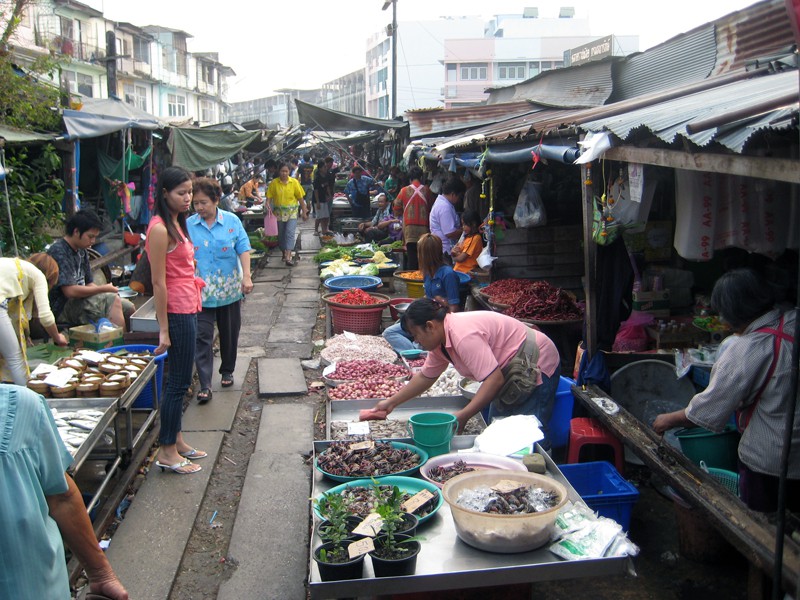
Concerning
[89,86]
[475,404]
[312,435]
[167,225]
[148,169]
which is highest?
[89,86]

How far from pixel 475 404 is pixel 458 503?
1.11 metres

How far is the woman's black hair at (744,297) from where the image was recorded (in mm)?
3498

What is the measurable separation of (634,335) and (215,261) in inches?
156

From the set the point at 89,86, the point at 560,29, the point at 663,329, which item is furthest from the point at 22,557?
the point at 560,29

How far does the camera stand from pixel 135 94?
48.9m

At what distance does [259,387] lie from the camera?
7.73m

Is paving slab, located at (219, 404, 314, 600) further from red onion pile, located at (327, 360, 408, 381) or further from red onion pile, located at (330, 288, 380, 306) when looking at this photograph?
red onion pile, located at (330, 288, 380, 306)

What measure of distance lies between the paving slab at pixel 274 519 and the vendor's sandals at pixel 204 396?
24.8 inches

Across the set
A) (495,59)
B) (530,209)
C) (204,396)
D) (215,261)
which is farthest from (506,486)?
(495,59)

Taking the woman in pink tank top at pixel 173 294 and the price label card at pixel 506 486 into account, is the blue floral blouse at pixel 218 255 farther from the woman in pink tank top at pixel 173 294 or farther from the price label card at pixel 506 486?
the price label card at pixel 506 486

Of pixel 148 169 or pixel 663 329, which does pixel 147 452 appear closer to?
pixel 663 329

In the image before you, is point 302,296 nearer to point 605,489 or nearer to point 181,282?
point 181,282

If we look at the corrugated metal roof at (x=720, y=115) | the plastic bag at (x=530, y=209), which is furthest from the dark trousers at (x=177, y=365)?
the plastic bag at (x=530, y=209)

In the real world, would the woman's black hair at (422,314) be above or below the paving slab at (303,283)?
above
